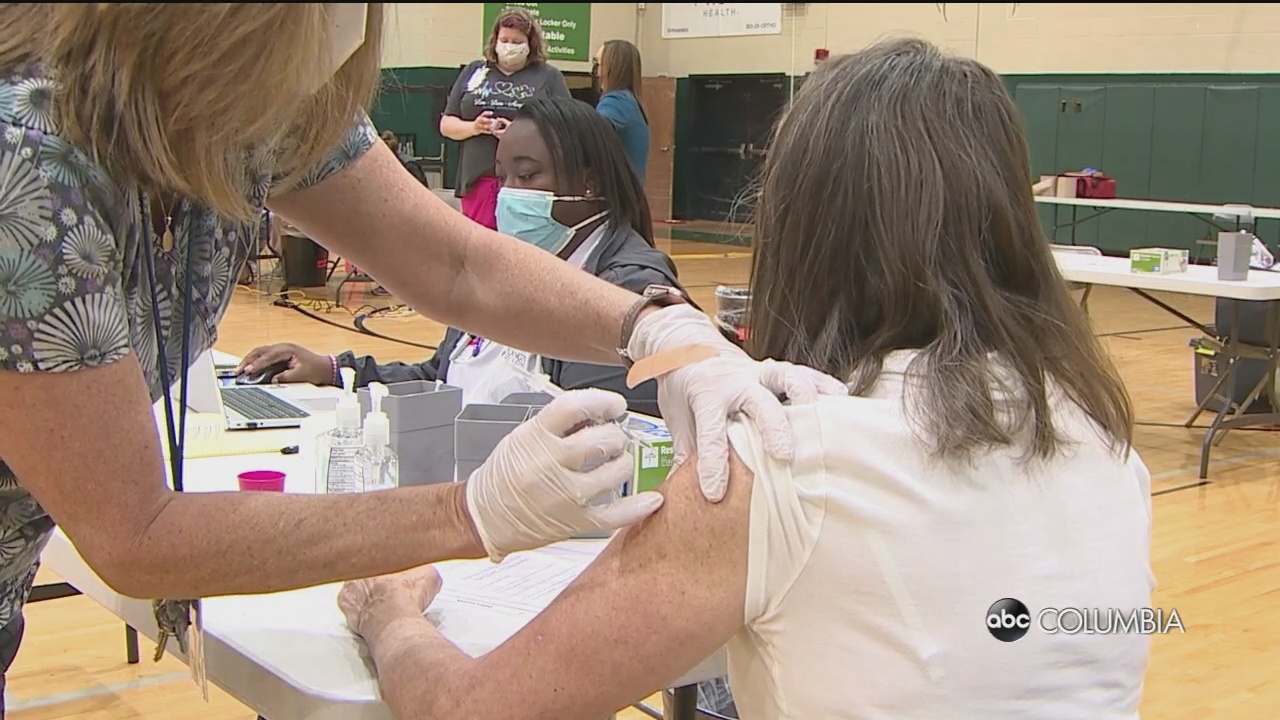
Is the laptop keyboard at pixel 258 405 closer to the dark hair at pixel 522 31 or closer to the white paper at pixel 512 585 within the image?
the white paper at pixel 512 585

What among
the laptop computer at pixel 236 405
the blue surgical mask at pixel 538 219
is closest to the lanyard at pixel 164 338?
the laptop computer at pixel 236 405

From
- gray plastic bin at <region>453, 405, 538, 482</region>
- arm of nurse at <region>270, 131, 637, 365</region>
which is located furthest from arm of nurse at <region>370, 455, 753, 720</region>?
gray plastic bin at <region>453, 405, 538, 482</region>

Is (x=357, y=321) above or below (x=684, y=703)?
below

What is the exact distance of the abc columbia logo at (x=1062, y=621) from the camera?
3.41 ft

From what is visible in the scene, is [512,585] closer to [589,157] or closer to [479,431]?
[479,431]

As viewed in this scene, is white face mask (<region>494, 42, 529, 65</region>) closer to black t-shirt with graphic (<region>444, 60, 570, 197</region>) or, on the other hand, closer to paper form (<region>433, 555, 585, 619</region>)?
black t-shirt with graphic (<region>444, 60, 570, 197</region>)

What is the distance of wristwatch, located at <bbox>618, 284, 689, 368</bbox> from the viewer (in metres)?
1.50

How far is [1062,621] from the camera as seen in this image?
3.48ft

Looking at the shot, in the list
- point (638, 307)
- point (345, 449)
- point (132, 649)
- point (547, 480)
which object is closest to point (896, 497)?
point (547, 480)

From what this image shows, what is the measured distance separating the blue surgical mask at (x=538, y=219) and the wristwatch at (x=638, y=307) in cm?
131

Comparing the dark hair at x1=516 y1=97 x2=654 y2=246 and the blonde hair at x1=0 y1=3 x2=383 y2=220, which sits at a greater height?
the blonde hair at x1=0 y1=3 x2=383 y2=220

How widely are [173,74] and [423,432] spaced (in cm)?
82

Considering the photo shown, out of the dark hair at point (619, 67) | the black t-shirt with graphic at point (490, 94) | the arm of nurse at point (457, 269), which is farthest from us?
the dark hair at point (619, 67)

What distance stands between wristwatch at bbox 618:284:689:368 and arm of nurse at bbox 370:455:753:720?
17.1 inches
